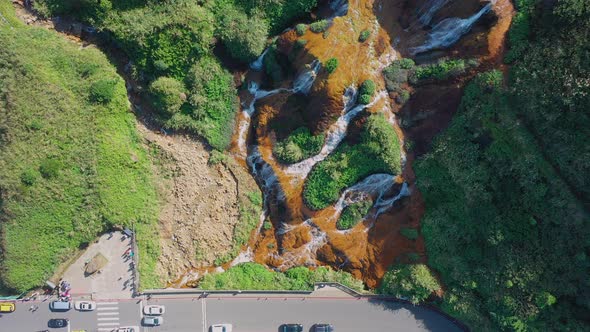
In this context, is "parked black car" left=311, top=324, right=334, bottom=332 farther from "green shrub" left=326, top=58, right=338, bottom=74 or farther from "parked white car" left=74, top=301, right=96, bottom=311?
"green shrub" left=326, top=58, right=338, bottom=74

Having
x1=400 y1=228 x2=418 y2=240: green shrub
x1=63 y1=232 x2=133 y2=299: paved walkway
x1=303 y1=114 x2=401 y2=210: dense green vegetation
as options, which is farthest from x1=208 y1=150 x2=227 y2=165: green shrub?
x1=400 y1=228 x2=418 y2=240: green shrub

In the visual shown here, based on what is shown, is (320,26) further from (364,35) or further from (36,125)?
(36,125)

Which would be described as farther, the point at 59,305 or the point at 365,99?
the point at 365,99

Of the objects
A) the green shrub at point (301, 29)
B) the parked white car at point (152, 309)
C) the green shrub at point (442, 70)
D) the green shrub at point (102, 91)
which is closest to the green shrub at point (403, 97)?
the green shrub at point (442, 70)

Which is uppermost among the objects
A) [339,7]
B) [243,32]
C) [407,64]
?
[339,7]

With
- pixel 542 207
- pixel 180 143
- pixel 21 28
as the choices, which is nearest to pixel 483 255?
pixel 542 207

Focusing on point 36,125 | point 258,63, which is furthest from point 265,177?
point 36,125
